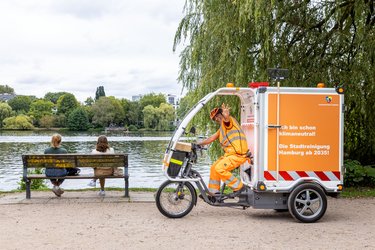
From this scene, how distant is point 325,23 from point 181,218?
618cm

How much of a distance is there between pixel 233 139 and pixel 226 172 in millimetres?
520

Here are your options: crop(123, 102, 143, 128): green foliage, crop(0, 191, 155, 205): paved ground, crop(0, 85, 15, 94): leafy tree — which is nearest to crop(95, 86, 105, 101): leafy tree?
crop(123, 102, 143, 128): green foliage

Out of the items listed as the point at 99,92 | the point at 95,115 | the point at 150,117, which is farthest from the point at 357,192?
the point at 99,92

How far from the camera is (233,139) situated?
8.41 metres

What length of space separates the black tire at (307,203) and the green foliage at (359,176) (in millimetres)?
4245

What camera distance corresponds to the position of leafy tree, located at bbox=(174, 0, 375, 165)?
36.1 ft

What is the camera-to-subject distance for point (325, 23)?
12086mm

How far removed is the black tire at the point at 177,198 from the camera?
8305 mm

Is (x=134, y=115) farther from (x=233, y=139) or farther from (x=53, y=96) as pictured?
(x=233, y=139)

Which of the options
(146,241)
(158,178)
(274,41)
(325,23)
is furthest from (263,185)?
(158,178)

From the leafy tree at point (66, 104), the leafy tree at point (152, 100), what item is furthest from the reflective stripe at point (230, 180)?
the leafy tree at point (66, 104)

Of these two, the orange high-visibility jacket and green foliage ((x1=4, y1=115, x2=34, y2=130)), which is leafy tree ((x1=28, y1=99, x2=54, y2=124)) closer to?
Answer: green foliage ((x1=4, y1=115, x2=34, y2=130))

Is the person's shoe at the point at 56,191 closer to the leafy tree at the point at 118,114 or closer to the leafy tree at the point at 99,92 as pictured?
the leafy tree at the point at 118,114

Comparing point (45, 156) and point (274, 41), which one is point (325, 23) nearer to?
point (274, 41)
